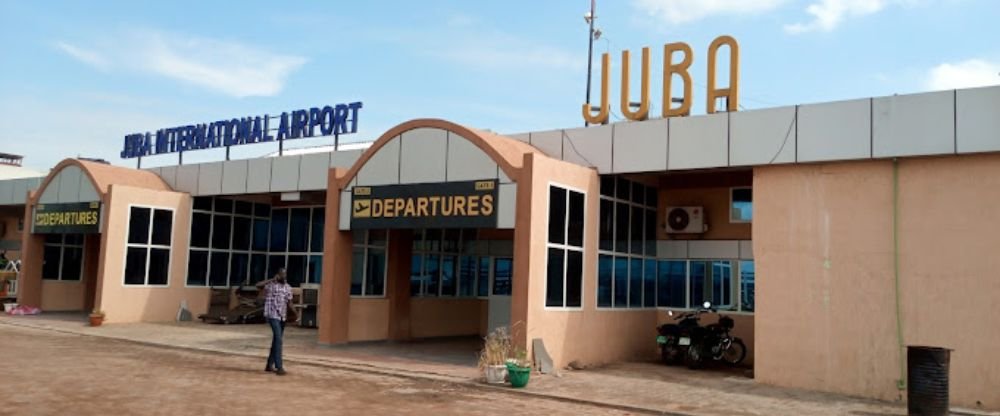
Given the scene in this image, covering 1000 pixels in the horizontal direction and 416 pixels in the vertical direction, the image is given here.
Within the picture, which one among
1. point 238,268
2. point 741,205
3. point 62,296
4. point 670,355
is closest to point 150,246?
point 238,268

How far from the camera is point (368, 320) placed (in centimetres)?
2108

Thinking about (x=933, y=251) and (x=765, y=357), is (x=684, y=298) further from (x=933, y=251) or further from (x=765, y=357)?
(x=933, y=251)

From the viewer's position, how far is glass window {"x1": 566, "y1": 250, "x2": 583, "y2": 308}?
16672mm

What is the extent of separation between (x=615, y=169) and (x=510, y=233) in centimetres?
653

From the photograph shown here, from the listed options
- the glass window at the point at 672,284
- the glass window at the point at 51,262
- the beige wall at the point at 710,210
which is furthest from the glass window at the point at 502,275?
the glass window at the point at 51,262

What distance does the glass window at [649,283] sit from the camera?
19484 millimetres

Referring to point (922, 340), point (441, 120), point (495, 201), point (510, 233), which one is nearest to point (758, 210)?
point (922, 340)

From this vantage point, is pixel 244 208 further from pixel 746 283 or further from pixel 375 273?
pixel 746 283

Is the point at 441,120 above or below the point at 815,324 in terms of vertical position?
above

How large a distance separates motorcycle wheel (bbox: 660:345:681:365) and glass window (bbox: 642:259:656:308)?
1778 millimetres

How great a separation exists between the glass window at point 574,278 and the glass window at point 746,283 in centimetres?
436

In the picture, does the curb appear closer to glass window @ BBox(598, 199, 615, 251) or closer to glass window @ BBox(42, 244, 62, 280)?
glass window @ BBox(598, 199, 615, 251)

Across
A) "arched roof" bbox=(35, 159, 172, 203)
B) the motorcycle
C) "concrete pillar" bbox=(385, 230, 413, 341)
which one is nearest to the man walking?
"concrete pillar" bbox=(385, 230, 413, 341)

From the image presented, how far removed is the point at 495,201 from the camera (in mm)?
16469
